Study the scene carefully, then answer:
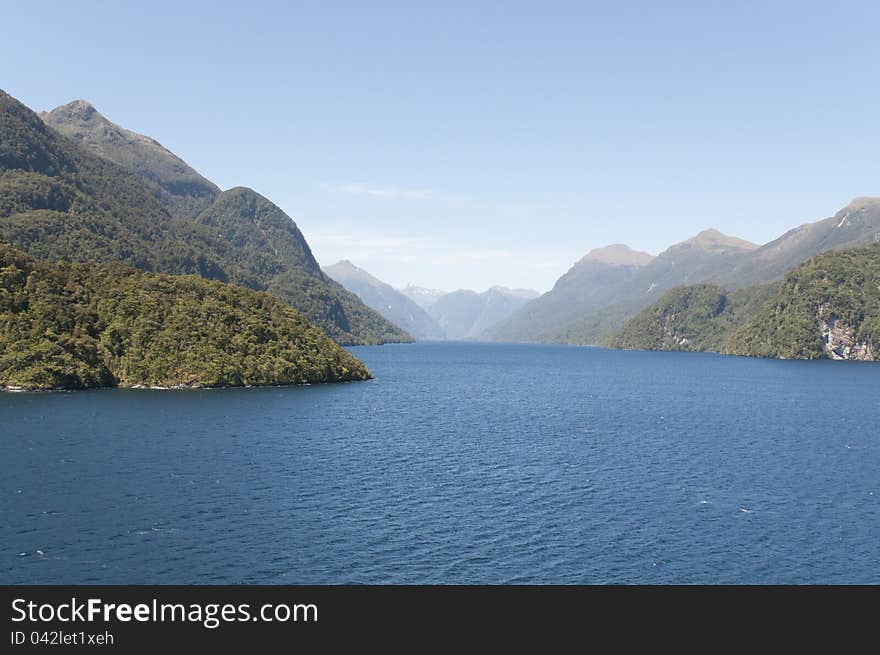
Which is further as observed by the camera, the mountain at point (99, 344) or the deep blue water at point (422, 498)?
the mountain at point (99, 344)

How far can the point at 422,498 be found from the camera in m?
78.2

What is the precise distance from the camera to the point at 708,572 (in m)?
56.7

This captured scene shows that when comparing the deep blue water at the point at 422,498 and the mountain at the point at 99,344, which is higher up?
the mountain at the point at 99,344

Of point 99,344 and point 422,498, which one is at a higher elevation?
point 99,344

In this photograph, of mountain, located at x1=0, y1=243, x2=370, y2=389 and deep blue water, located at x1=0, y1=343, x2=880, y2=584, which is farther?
mountain, located at x1=0, y1=243, x2=370, y2=389

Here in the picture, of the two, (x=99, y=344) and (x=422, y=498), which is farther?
(x=99, y=344)

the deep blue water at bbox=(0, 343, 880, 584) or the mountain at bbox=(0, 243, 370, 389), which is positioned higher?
the mountain at bbox=(0, 243, 370, 389)

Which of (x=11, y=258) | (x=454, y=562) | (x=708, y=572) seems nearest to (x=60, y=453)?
(x=454, y=562)

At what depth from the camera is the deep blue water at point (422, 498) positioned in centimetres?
5678

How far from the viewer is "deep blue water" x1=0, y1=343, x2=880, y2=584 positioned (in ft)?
186

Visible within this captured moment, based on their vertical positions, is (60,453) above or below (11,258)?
below
